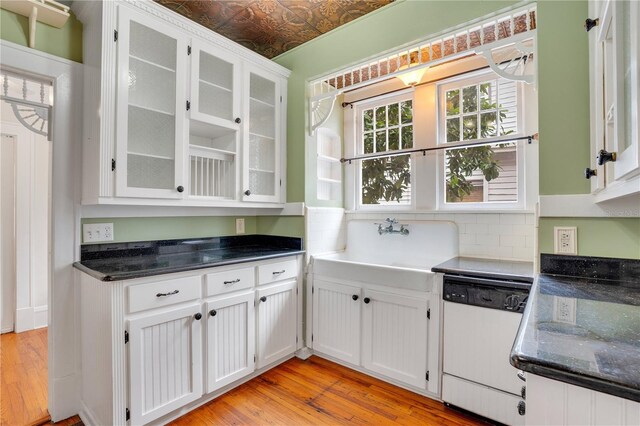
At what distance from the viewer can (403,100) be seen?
271 cm

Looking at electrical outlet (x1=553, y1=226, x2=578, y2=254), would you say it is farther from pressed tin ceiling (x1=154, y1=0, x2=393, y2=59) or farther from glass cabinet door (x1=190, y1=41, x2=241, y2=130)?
glass cabinet door (x1=190, y1=41, x2=241, y2=130)

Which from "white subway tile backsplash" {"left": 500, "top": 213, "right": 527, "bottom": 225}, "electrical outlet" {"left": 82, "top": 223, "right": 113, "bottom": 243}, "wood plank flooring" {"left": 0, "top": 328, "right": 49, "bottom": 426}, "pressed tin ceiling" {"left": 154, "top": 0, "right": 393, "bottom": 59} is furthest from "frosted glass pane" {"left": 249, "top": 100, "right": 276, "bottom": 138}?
"wood plank flooring" {"left": 0, "top": 328, "right": 49, "bottom": 426}

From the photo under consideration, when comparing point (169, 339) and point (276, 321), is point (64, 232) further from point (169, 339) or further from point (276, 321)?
point (276, 321)

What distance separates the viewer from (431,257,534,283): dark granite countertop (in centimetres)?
162

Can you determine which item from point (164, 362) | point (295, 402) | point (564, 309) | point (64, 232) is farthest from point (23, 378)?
point (564, 309)

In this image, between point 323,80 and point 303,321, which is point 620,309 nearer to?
point 303,321

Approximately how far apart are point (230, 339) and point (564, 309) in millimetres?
1790

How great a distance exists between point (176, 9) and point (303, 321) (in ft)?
8.41

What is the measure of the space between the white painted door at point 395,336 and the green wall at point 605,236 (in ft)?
2.82

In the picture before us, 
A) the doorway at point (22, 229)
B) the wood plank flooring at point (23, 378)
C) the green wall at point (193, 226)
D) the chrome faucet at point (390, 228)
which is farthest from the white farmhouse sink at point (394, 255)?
the doorway at point (22, 229)

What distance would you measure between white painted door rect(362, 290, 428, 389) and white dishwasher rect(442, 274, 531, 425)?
0.52 ft

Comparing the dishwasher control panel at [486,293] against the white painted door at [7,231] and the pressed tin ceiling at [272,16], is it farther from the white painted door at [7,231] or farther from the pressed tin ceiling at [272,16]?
the white painted door at [7,231]

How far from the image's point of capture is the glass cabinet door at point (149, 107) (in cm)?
173

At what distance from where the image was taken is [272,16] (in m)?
2.21
